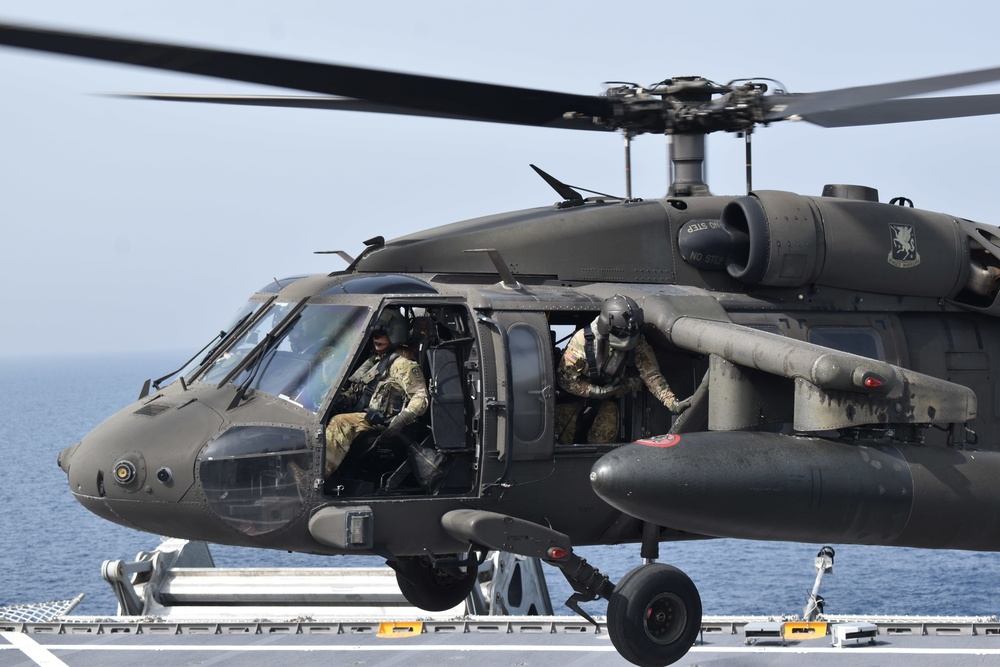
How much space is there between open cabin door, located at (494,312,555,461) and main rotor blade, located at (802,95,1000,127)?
2.70m

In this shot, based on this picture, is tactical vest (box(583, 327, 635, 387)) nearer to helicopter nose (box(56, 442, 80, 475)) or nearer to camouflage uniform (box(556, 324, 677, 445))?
camouflage uniform (box(556, 324, 677, 445))

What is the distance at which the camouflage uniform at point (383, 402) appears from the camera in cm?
838

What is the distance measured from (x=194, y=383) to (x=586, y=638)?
40.4 ft

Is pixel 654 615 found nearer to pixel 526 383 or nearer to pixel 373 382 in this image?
pixel 526 383

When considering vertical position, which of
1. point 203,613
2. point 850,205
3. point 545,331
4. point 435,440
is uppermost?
point 850,205

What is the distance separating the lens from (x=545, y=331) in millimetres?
8781

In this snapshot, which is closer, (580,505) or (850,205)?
(580,505)

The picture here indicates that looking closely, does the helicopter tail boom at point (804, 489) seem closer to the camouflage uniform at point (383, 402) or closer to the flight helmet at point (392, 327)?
the camouflage uniform at point (383, 402)

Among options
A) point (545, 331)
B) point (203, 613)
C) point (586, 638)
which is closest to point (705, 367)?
point (545, 331)

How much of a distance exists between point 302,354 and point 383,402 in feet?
2.14

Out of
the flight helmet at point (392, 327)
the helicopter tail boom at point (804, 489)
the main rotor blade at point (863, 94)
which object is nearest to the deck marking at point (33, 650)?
the flight helmet at point (392, 327)

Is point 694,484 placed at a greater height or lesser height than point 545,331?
lesser

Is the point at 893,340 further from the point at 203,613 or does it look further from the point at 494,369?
the point at 203,613

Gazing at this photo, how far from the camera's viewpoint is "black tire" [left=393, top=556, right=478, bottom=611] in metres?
9.82
